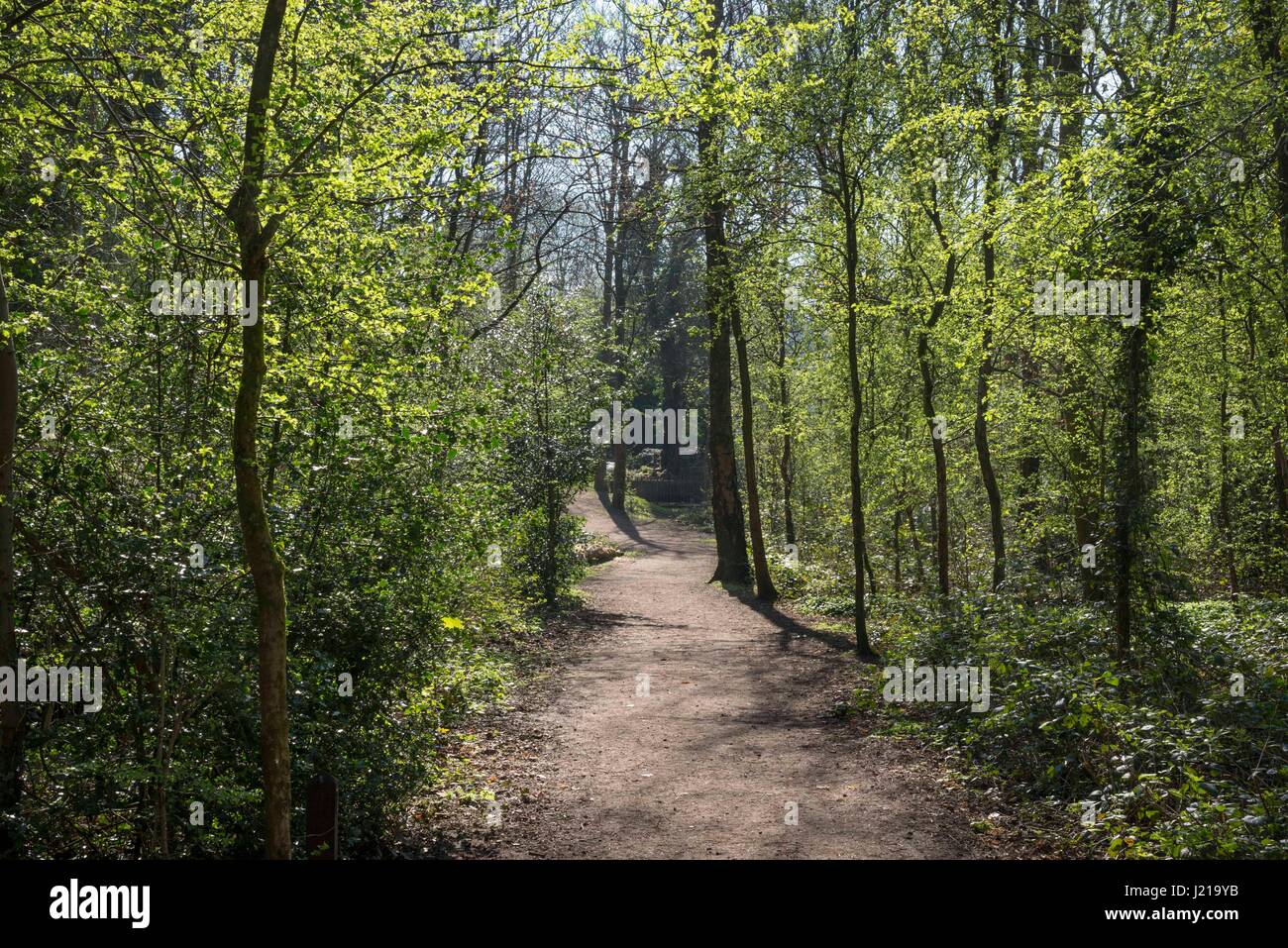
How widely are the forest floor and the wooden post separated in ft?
5.03

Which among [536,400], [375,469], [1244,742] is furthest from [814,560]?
[375,469]

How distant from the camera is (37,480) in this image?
17.0 feet

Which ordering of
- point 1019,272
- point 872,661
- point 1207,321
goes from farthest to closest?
1. point 1207,321
2. point 872,661
3. point 1019,272

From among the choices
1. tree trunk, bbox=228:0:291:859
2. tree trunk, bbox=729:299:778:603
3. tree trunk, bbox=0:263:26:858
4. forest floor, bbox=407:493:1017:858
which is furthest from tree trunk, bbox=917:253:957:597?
tree trunk, bbox=0:263:26:858

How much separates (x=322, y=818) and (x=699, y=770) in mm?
4243

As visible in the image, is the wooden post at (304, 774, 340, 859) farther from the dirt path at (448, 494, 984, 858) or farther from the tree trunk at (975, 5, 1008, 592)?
the tree trunk at (975, 5, 1008, 592)

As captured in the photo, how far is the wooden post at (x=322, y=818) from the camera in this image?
5.02m

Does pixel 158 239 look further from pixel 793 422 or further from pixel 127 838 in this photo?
pixel 793 422

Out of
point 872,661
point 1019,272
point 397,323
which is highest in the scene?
point 1019,272

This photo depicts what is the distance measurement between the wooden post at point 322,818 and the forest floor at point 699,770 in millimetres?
1534

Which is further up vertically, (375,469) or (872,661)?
(375,469)

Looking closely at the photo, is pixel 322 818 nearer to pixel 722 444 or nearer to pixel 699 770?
pixel 699 770

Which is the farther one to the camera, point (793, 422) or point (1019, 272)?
point (793, 422)

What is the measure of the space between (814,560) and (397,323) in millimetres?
18007
